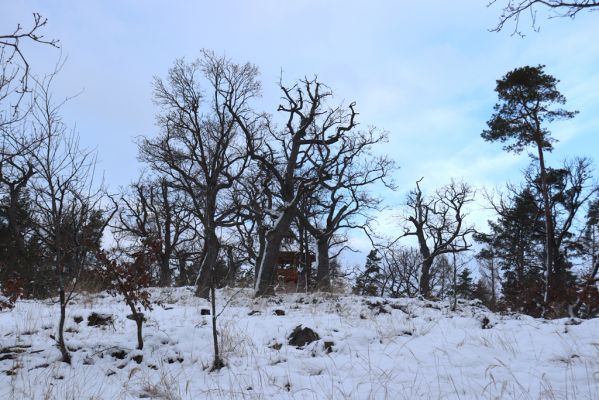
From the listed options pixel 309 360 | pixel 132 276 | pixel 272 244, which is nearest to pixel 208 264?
pixel 132 276

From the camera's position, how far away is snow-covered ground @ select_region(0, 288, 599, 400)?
3768mm

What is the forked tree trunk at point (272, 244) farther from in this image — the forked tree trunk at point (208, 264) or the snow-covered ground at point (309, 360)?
the snow-covered ground at point (309, 360)

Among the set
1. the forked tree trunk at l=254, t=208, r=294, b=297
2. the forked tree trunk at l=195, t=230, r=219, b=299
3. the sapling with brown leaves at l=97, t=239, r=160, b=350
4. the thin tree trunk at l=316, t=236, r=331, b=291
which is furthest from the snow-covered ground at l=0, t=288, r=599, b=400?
the thin tree trunk at l=316, t=236, r=331, b=291

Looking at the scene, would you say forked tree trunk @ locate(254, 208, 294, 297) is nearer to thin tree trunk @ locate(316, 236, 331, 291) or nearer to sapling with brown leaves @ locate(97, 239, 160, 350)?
thin tree trunk @ locate(316, 236, 331, 291)

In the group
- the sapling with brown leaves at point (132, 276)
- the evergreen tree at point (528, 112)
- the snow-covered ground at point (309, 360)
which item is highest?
the evergreen tree at point (528, 112)

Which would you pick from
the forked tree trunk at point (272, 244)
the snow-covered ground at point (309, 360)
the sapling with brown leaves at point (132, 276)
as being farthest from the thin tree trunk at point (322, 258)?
the sapling with brown leaves at point (132, 276)

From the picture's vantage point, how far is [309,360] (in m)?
→ 4.79

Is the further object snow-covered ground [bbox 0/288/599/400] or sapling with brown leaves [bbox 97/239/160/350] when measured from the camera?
sapling with brown leaves [bbox 97/239/160/350]

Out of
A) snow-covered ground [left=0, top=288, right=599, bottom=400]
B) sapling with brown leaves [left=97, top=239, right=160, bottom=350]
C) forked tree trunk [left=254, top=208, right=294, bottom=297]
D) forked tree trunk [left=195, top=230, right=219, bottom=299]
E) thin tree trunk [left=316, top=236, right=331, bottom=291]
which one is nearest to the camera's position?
snow-covered ground [left=0, top=288, right=599, bottom=400]

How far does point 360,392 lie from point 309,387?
0.57m

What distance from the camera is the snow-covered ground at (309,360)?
12.4ft

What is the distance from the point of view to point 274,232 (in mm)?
13250

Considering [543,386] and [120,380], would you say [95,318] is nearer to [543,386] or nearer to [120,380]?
[120,380]

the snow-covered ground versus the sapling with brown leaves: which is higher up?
the sapling with brown leaves
